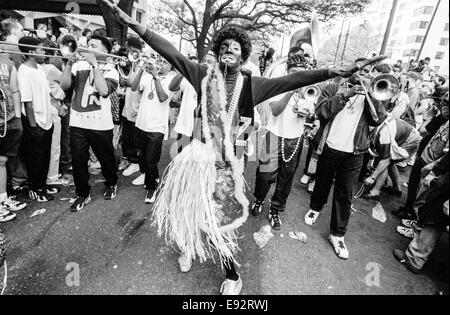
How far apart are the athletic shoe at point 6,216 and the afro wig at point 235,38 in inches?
131

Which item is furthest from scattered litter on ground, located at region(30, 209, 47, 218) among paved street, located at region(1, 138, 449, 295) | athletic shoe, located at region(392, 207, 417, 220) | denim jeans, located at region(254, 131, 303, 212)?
athletic shoe, located at region(392, 207, 417, 220)

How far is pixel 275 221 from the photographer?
145 inches

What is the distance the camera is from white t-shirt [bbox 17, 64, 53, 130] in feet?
11.2

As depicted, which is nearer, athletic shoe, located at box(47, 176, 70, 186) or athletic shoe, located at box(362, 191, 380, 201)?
athletic shoe, located at box(47, 176, 70, 186)

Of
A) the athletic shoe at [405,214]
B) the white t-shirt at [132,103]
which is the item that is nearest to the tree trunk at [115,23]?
the white t-shirt at [132,103]

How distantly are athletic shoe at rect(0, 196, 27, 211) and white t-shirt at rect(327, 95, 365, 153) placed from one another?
4.34 metres

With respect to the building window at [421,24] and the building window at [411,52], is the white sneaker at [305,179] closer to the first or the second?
the building window at [411,52]

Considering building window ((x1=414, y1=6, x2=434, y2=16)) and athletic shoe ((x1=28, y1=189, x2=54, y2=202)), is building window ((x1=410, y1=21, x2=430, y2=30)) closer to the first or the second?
building window ((x1=414, y1=6, x2=434, y2=16))

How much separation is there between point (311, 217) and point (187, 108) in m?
2.81

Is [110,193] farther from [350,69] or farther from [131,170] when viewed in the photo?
[350,69]

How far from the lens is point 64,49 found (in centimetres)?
325

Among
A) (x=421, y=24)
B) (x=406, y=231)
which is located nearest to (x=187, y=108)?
(x=406, y=231)

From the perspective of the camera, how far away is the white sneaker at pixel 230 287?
237 cm
